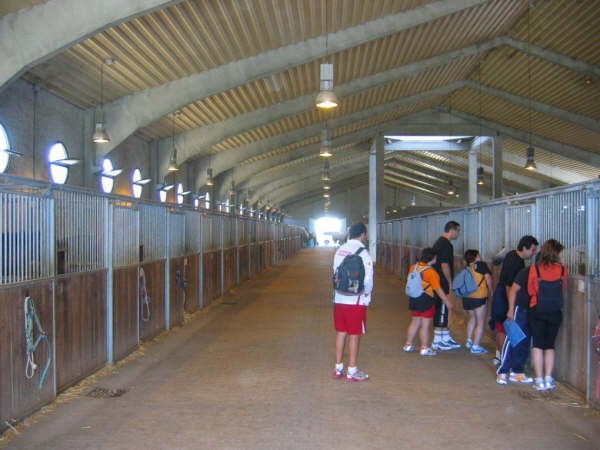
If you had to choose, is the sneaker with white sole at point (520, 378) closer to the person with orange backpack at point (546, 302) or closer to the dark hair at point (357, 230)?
the person with orange backpack at point (546, 302)

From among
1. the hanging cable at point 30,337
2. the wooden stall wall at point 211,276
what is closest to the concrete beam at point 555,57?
the wooden stall wall at point 211,276

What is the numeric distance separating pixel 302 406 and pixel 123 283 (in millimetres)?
3011

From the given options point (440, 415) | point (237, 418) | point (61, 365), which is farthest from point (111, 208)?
point (440, 415)

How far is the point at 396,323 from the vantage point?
8891mm

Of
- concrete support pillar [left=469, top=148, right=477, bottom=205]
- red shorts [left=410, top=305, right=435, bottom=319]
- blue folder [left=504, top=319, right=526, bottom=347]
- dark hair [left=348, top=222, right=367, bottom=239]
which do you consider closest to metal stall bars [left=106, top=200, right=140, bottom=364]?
dark hair [left=348, top=222, right=367, bottom=239]

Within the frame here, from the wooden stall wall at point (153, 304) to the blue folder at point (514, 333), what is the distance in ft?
14.9

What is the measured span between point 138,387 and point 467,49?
15.2 m

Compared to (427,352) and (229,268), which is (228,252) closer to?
(229,268)

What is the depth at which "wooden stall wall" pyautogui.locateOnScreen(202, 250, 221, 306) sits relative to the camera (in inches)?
419

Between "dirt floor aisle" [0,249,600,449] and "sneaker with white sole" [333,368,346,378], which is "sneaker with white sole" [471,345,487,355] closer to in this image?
"dirt floor aisle" [0,249,600,449]

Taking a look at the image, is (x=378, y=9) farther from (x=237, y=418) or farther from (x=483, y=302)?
(x=237, y=418)

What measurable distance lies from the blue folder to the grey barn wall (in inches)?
426

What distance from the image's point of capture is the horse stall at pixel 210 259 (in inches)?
421

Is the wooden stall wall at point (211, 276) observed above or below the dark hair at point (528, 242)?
below
